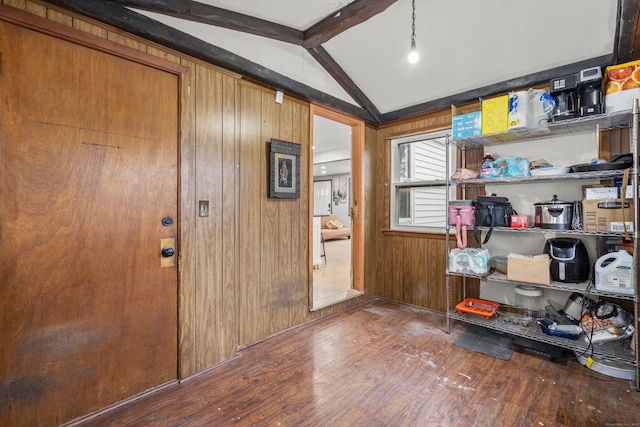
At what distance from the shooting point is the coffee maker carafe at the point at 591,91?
6.92 feet

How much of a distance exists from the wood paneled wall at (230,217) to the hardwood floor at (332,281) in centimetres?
63

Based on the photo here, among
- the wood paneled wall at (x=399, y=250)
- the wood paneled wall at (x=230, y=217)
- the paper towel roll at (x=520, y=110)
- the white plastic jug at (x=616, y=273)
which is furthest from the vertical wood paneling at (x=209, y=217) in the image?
the white plastic jug at (x=616, y=273)

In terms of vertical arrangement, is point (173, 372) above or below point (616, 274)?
below

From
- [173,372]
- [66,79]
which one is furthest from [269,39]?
[173,372]

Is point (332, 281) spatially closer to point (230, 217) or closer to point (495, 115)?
point (230, 217)

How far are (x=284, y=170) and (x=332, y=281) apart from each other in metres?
2.43

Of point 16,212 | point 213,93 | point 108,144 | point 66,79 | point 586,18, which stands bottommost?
point 16,212

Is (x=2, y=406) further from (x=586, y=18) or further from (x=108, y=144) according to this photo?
(x=586, y=18)

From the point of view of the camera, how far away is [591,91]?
7.09ft

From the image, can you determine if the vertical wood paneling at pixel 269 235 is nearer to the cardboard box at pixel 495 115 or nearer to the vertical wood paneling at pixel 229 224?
the vertical wood paneling at pixel 229 224

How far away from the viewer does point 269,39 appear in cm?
252

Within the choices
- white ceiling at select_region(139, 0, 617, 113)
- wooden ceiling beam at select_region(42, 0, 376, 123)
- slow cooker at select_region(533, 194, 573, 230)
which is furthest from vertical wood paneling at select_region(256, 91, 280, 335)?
slow cooker at select_region(533, 194, 573, 230)

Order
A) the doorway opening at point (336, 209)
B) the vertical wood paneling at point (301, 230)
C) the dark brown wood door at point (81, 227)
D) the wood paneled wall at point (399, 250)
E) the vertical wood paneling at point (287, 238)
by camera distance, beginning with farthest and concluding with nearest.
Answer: the doorway opening at point (336, 209) < the wood paneled wall at point (399, 250) < the vertical wood paneling at point (301, 230) < the vertical wood paneling at point (287, 238) < the dark brown wood door at point (81, 227)

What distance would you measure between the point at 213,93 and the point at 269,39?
2.45ft
